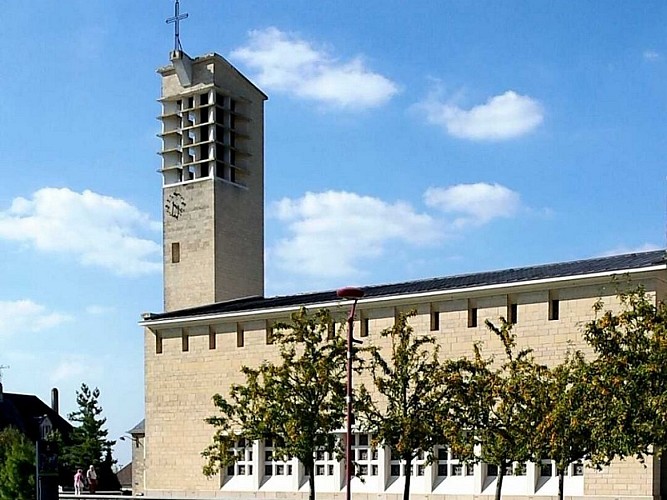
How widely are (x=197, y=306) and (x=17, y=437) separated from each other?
1310cm

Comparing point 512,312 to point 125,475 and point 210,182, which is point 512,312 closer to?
point 210,182

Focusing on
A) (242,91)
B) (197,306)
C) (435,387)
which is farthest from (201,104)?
(435,387)

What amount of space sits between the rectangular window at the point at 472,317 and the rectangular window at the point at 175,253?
1976 centimetres

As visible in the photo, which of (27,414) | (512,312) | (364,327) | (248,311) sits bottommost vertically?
(27,414)

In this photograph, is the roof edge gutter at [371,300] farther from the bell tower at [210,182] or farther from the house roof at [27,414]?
the house roof at [27,414]

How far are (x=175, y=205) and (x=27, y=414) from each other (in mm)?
32878

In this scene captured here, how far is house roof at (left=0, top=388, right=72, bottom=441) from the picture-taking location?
72875 millimetres

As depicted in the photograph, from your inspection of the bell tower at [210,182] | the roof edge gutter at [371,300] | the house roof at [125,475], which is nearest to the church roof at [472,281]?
the roof edge gutter at [371,300]

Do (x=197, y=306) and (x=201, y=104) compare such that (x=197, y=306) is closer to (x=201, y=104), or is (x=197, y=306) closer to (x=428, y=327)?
(x=201, y=104)

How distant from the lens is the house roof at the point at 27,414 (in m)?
72.9

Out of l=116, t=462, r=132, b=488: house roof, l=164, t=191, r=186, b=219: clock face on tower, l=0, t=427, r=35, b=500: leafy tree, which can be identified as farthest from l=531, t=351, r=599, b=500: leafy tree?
l=116, t=462, r=132, b=488: house roof

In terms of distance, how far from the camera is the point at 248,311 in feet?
129

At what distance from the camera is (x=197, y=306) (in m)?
47.9

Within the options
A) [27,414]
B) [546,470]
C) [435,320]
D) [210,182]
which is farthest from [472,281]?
[27,414]
